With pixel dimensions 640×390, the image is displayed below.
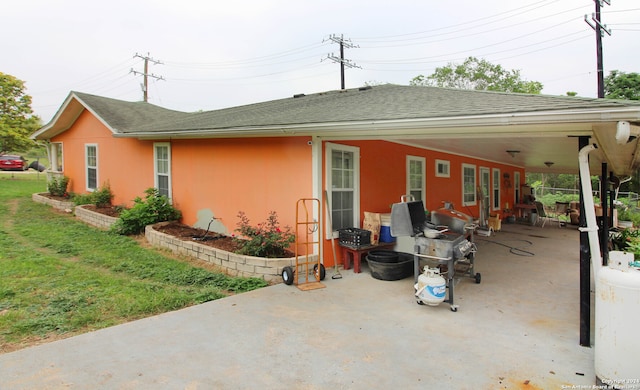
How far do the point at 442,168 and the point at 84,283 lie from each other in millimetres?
8266

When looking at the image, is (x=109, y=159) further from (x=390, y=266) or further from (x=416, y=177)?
(x=390, y=266)

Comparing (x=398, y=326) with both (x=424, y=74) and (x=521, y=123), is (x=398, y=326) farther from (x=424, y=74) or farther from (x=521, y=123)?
(x=424, y=74)

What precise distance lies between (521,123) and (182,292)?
438 cm

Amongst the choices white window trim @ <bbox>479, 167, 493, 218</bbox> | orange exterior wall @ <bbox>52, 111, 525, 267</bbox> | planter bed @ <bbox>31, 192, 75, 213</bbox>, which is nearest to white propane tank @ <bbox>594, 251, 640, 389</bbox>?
orange exterior wall @ <bbox>52, 111, 525, 267</bbox>

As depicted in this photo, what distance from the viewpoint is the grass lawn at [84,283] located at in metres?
3.57

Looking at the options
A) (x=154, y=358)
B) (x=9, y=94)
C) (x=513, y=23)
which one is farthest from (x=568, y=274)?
(x=9, y=94)

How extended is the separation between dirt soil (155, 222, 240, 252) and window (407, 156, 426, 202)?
4.09m

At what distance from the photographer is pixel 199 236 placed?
7.14m

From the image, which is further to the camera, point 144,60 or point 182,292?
point 144,60

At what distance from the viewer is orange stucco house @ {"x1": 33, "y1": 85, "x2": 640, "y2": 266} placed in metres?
3.67

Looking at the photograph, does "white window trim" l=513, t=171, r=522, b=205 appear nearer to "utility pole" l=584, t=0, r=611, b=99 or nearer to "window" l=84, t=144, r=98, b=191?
"utility pole" l=584, t=0, r=611, b=99

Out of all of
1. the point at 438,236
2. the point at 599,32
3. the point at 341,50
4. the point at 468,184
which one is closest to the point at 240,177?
the point at 438,236

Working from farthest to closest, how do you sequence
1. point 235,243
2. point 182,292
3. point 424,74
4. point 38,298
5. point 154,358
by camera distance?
1. point 424,74
2. point 235,243
3. point 182,292
4. point 38,298
5. point 154,358

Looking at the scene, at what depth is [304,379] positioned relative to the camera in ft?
8.64
